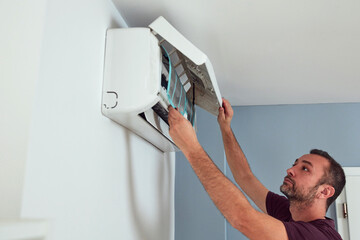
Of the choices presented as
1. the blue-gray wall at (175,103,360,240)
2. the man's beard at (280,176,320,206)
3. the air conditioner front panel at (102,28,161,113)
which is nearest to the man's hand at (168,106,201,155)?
the air conditioner front panel at (102,28,161,113)

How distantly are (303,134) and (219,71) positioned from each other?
38.5 inches

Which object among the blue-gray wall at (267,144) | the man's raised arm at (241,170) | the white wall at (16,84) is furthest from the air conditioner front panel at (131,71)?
the blue-gray wall at (267,144)

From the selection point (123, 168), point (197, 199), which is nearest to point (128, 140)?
point (123, 168)

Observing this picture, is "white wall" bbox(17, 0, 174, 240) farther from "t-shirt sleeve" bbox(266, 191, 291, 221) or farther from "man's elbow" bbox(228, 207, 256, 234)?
"t-shirt sleeve" bbox(266, 191, 291, 221)

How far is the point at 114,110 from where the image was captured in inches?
45.1

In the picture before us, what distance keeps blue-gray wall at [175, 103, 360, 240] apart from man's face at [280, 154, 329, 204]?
2.79ft

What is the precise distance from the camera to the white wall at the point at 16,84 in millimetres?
734

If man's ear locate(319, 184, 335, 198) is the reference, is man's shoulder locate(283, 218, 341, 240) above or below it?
below

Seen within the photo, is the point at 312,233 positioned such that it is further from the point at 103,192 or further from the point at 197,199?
the point at 197,199

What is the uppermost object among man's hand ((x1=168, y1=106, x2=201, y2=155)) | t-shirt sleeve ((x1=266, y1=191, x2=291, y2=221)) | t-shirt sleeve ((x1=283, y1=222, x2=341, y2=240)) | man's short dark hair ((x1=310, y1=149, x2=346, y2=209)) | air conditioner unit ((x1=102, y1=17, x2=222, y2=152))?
air conditioner unit ((x1=102, y1=17, x2=222, y2=152))

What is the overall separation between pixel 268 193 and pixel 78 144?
124 centimetres

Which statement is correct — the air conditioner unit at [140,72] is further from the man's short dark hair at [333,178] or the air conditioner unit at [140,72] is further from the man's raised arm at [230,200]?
the man's short dark hair at [333,178]

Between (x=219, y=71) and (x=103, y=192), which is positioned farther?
(x=219, y=71)

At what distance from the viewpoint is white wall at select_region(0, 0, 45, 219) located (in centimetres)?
73
